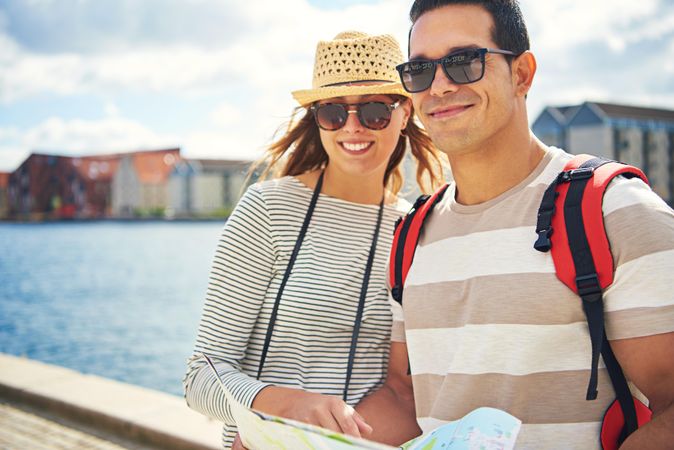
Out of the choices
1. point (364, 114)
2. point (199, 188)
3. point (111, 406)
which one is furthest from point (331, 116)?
point (199, 188)

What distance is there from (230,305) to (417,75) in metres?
0.79

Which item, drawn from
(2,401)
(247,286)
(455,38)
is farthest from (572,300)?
(2,401)

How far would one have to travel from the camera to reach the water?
11461mm

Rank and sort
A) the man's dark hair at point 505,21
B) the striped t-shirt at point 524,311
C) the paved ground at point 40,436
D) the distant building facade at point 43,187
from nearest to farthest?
the striped t-shirt at point 524,311, the man's dark hair at point 505,21, the paved ground at point 40,436, the distant building facade at point 43,187

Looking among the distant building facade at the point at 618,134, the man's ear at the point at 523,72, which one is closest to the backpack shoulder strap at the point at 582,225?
the man's ear at the point at 523,72

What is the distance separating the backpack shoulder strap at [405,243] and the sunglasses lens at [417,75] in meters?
0.30

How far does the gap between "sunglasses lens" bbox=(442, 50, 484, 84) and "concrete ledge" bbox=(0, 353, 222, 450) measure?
2950 mm

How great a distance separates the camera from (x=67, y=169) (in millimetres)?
82500

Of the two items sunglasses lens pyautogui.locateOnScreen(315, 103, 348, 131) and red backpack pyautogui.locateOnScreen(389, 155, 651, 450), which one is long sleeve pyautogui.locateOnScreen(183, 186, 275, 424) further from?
red backpack pyautogui.locateOnScreen(389, 155, 651, 450)

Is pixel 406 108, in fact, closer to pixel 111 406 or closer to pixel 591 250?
pixel 591 250

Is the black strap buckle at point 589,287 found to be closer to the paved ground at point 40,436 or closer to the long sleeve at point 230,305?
the long sleeve at point 230,305

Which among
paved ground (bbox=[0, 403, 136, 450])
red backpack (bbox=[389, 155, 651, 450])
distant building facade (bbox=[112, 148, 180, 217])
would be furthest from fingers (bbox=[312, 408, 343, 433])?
distant building facade (bbox=[112, 148, 180, 217])

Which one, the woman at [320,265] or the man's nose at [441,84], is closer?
the man's nose at [441,84]

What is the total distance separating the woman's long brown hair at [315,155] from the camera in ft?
8.00
